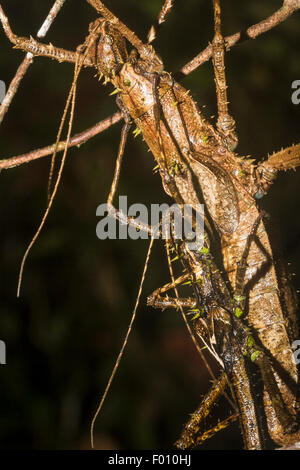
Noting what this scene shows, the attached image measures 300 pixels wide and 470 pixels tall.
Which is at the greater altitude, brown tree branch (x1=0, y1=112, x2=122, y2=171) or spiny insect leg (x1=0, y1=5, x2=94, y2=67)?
spiny insect leg (x1=0, y1=5, x2=94, y2=67)

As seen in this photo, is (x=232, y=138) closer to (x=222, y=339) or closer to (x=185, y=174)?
(x=185, y=174)

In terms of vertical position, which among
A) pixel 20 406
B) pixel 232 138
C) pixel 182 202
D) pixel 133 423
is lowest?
pixel 133 423

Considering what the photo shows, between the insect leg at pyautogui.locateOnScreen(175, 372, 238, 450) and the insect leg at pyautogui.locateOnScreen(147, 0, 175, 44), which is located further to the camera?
the insect leg at pyautogui.locateOnScreen(175, 372, 238, 450)

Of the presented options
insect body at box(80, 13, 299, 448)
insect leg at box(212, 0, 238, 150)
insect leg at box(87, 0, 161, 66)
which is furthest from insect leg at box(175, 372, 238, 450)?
insect leg at box(87, 0, 161, 66)

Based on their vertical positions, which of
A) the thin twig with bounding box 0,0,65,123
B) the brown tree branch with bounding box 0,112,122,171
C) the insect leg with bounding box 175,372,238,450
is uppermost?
the thin twig with bounding box 0,0,65,123

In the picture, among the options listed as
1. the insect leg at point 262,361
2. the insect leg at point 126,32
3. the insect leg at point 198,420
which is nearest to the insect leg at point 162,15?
the insect leg at point 126,32

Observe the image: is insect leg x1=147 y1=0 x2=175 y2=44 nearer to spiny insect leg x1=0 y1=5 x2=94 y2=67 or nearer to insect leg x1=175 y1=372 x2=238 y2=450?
spiny insect leg x1=0 y1=5 x2=94 y2=67

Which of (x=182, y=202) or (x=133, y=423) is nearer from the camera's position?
(x=182, y=202)

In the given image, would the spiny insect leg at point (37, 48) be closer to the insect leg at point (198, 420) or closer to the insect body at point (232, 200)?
the insect body at point (232, 200)

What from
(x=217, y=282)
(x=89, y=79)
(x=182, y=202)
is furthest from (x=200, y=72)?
(x=217, y=282)
